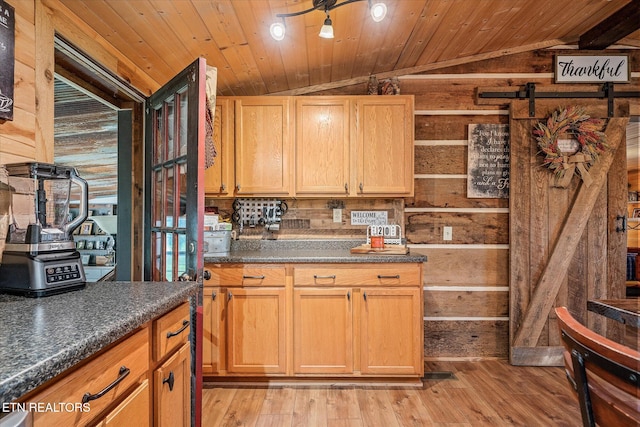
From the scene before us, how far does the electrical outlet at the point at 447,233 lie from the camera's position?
10.2 ft

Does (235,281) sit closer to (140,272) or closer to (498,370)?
(140,272)

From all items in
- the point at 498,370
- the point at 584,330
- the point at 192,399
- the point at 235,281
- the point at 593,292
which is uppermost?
the point at 584,330

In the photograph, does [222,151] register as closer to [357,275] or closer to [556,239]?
[357,275]

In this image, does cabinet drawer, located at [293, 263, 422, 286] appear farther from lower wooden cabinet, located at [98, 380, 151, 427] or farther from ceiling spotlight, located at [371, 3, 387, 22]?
ceiling spotlight, located at [371, 3, 387, 22]

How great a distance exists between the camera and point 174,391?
1.36m

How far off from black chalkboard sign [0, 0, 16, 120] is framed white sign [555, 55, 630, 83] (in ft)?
12.2

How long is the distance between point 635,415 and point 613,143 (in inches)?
118

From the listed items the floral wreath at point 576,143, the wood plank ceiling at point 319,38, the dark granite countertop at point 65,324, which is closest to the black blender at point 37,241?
the dark granite countertop at point 65,324

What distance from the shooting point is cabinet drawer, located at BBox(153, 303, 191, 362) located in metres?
1.21

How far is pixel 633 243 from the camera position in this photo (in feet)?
21.2

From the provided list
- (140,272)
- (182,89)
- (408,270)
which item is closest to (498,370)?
(408,270)

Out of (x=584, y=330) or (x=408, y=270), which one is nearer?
(x=584, y=330)

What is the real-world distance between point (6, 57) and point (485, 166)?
3.19 meters

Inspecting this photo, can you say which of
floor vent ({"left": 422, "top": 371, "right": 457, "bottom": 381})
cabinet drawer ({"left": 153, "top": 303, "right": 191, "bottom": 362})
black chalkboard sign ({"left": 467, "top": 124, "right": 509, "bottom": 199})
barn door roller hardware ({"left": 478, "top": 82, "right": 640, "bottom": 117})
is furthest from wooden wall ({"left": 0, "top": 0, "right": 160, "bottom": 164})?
barn door roller hardware ({"left": 478, "top": 82, "right": 640, "bottom": 117})
